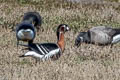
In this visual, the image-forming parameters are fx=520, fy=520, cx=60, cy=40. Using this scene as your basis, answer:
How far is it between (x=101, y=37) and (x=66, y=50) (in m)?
1.82

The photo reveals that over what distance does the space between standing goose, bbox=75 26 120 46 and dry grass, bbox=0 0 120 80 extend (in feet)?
1.00

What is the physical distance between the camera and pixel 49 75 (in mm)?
9477

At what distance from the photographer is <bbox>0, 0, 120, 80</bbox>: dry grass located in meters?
9.58

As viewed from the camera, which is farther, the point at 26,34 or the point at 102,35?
the point at 102,35

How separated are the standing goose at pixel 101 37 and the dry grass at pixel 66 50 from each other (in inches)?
12.0

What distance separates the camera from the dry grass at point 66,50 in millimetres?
9584

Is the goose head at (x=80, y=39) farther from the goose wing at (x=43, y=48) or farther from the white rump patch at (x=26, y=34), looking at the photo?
the goose wing at (x=43, y=48)

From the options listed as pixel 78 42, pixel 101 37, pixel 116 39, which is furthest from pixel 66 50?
pixel 116 39

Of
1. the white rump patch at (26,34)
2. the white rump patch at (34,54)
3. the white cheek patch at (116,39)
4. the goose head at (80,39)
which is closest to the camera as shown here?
the white rump patch at (34,54)

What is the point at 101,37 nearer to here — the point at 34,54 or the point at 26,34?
the point at 26,34

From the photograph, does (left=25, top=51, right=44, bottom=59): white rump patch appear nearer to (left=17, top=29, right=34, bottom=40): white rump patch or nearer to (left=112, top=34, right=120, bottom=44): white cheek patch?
(left=17, top=29, right=34, bottom=40): white rump patch

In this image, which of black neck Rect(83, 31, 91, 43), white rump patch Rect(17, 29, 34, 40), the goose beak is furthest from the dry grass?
black neck Rect(83, 31, 91, 43)

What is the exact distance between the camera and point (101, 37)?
13906mm

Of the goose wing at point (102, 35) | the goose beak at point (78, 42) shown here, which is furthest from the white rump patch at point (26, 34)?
the goose wing at point (102, 35)
